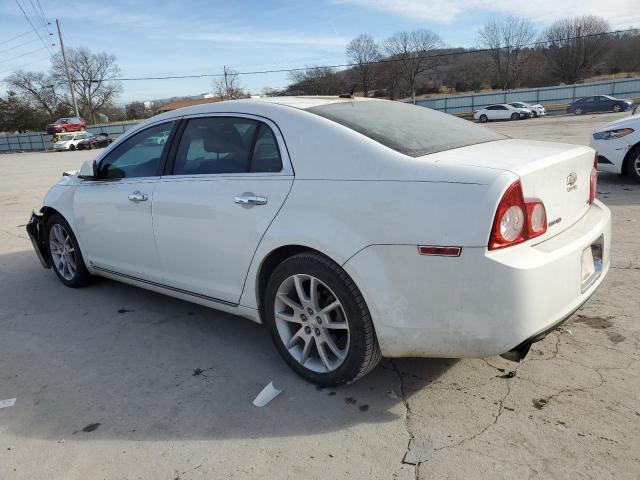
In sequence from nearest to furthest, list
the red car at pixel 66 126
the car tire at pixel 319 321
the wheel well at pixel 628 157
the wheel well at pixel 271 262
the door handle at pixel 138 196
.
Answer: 1. the car tire at pixel 319 321
2. the wheel well at pixel 271 262
3. the door handle at pixel 138 196
4. the wheel well at pixel 628 157
5. the red car at pixel 66 126

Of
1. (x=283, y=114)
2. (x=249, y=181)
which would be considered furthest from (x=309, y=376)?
(x=283, y=114)

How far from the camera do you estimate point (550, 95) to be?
4869 centimetres

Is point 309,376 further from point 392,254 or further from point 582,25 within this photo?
point 582,25

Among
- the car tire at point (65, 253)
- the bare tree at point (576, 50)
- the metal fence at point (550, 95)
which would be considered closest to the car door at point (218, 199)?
the car tire at point (65, 253)

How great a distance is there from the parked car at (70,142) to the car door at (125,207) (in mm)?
43128

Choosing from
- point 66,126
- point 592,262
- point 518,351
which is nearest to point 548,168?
point 592,262

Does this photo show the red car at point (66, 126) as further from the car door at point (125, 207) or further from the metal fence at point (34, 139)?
the car door at point (125, 207)

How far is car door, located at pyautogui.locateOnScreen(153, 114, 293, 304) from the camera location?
3059 millimetres

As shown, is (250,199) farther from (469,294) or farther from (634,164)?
(634,164)

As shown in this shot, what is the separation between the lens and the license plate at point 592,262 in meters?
2.75

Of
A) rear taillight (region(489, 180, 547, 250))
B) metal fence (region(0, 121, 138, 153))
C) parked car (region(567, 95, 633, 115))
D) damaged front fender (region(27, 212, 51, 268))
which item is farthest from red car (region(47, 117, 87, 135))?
rear taillight (region(489, 180, 547, 250))

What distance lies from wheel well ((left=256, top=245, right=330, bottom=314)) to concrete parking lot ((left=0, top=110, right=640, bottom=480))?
0.52 metres

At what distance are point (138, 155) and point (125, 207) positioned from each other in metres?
0.44

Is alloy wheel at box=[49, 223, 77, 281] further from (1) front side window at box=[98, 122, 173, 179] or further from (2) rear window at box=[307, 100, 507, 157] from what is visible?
(2) rear window at box=[307, 100, 507, 157]
